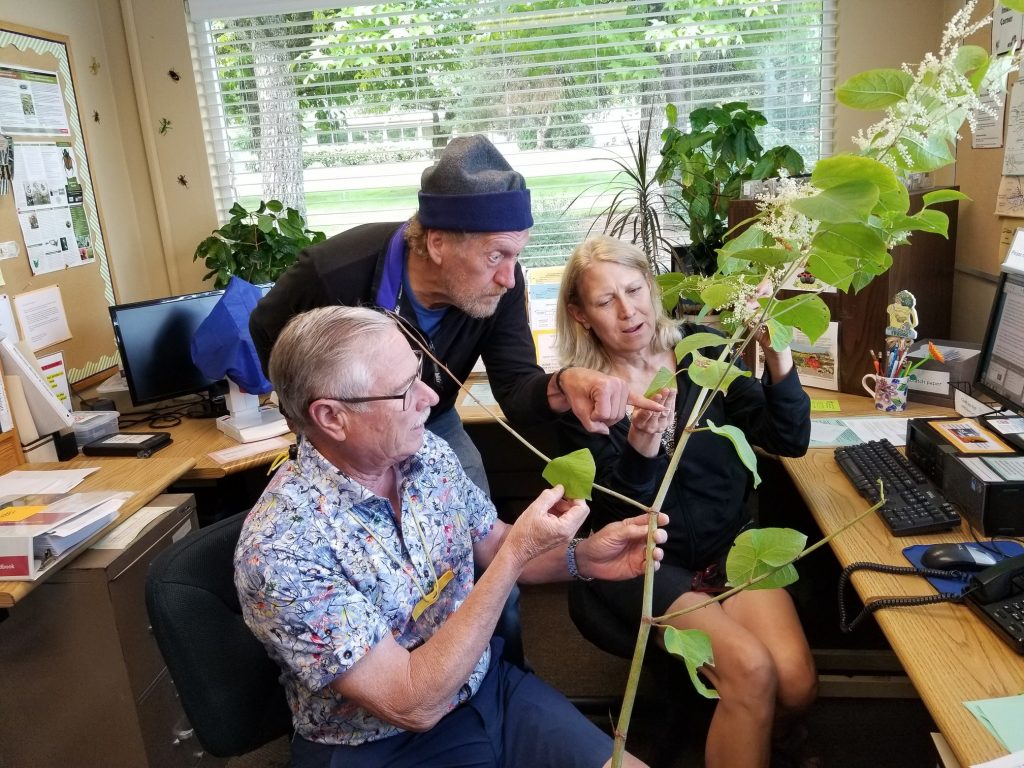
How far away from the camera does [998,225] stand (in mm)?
2387

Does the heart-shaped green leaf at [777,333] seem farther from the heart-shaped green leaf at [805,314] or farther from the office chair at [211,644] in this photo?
the office chair at [211,644]

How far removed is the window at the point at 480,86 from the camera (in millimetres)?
3146

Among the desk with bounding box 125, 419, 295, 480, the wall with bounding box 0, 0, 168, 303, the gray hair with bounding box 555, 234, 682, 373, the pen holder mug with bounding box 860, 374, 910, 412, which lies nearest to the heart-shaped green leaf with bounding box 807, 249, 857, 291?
the gray hair with bounding box 555, 234, 682, 373

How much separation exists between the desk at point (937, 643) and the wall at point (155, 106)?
178 centimetres

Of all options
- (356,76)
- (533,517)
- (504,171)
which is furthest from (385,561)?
(356,76)

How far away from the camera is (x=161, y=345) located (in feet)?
8.99

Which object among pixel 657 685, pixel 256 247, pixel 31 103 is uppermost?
Result: pixel 31 103

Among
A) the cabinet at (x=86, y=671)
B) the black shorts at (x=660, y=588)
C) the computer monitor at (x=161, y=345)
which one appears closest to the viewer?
the black shorts at (x=660, y=588)

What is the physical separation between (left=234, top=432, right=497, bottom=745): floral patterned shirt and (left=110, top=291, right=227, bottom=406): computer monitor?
159 centimetres

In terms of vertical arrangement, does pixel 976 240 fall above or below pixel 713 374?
below

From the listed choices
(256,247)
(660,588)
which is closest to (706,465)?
(660,588)

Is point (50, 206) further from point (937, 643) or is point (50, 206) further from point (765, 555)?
point (937, 643)

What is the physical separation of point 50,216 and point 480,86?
69.4 inches

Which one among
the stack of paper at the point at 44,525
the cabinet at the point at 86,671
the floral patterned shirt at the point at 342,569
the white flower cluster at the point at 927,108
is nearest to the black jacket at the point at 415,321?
the floral patterned shirt at the point at 342,569
